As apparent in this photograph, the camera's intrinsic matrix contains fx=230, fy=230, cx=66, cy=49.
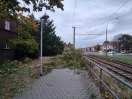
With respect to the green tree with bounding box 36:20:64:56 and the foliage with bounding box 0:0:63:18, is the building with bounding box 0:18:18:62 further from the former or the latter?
the green tree with bounding box 36:20:64:56

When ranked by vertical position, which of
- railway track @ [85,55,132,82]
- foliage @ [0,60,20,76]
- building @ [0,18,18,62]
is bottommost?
railway track @ [85,55,132,82]

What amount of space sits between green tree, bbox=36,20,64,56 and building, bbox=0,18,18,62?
19.5m

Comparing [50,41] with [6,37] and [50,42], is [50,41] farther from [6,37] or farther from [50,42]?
[6,37]

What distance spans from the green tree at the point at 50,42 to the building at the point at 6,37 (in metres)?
19.5

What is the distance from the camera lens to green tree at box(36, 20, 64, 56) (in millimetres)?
49438

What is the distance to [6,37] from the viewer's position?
2652cm

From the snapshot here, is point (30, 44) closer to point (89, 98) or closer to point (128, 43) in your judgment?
point (89, 98)

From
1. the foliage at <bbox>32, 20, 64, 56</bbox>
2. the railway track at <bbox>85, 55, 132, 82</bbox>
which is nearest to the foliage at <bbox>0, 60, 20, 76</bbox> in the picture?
the railway track at <bbox>85, 55, 132, 82</bbox>

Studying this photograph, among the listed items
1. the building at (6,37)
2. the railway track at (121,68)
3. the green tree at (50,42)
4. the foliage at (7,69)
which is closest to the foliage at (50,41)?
the green tree at (50,42)

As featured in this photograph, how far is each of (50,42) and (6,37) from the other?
2328cm

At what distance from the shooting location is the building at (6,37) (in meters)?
24.7

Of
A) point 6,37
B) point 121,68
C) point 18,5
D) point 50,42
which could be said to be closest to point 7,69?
point 18,5

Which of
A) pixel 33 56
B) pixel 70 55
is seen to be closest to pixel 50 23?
pixel 33 56

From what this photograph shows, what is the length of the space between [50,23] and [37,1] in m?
41.2
